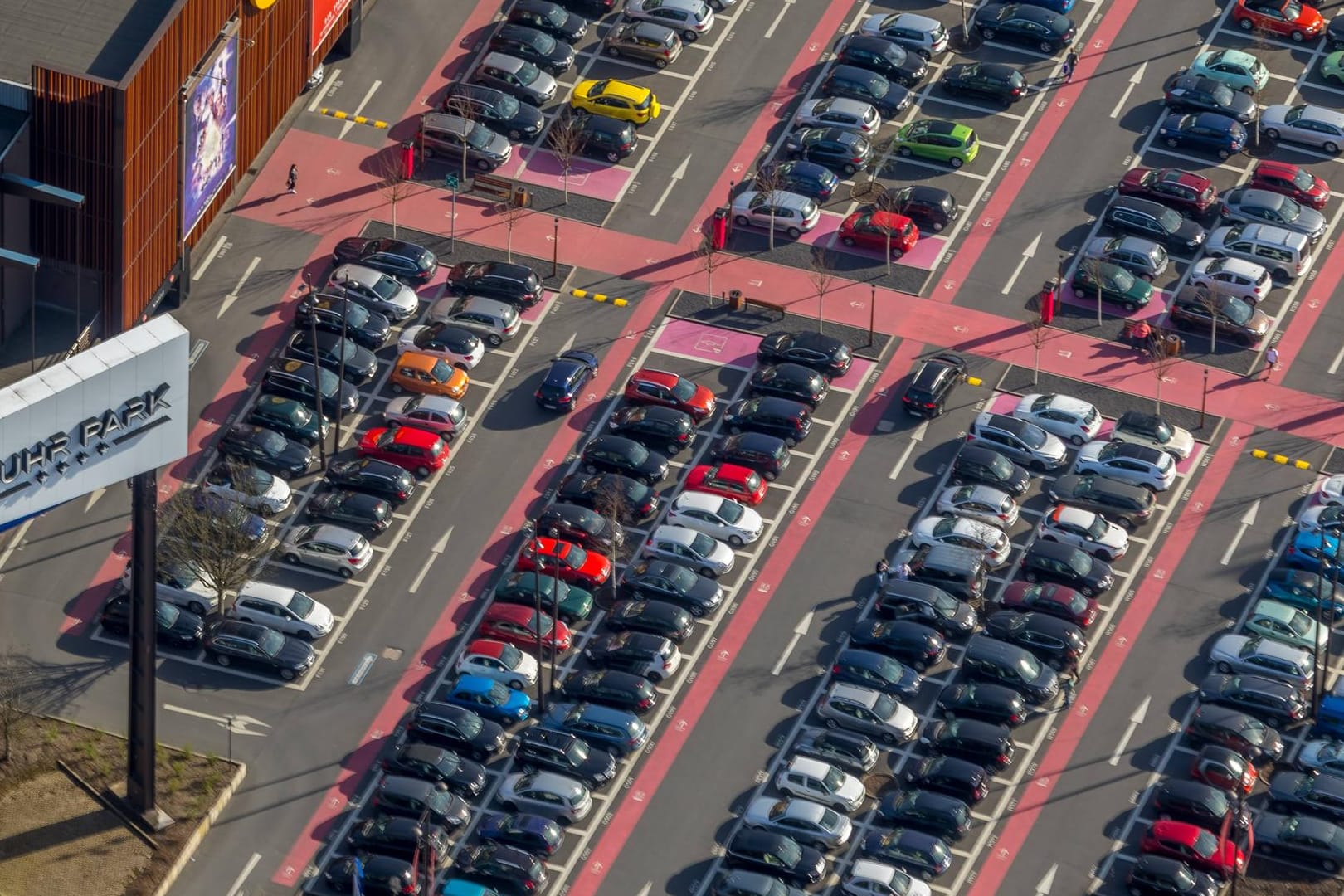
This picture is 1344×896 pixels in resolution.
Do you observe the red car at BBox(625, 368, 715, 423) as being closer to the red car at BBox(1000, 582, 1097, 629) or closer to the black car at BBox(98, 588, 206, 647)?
the red car at BBox(1000, 582, 1097, 629)

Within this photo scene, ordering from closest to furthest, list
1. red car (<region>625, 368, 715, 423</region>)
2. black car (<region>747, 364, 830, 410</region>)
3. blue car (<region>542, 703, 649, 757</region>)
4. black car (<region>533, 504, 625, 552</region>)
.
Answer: blue car (<region>542, 703, 649, 757</region>)
black car (<region>533, 504, 625, 552</region>)
red car (<region>625, 368, 715, 423</region>)
black car (<region>747, 364, 830, 410</region>)

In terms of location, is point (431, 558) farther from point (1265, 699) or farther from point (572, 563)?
point (1265, 699)

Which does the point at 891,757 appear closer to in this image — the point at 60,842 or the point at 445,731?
the point at 445,731

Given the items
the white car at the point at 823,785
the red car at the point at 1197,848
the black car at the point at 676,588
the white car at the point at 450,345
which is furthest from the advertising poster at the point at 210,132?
the red car at the point at 1197,848

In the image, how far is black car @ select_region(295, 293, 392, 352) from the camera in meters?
198

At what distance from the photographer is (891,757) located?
7042 inches

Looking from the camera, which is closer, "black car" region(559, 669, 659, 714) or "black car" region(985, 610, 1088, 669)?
"black car" region(559, 669, 659, 714)

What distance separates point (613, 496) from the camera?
7436 inches

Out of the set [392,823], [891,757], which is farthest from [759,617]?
[392,823]

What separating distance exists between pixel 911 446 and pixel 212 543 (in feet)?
117

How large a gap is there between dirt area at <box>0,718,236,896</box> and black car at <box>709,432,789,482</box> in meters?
30.4

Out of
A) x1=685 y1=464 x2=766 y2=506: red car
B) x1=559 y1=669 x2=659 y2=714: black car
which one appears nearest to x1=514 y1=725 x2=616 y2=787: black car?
x1=559 y1=669 x2=659 y2=714: black car

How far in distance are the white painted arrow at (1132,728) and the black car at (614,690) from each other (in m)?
21.4

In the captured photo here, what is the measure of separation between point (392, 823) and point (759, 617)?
22.3 meters
